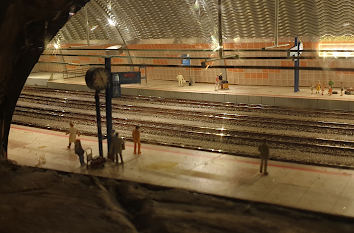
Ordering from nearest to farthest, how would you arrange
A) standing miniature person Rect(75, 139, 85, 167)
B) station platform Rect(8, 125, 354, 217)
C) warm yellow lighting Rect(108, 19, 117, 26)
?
station platform Rect(8, 125, 354, 217)
standing miniature person Rect(75, 139, 85, 167)
warm yellow lighting Rect(108, 19, 117, 26)

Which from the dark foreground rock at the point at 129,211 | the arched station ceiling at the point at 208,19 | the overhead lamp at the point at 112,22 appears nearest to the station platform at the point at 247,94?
the arched station ceiling at the point at 208,19

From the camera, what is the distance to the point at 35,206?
34.0ft

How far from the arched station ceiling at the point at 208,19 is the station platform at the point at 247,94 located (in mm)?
2959

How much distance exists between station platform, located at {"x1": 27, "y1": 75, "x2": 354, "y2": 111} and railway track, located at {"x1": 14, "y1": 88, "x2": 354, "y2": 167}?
3.36 feet

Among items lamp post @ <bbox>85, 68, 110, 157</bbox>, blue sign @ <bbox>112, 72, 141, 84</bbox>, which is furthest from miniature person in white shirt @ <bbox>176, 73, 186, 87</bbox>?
lamp post @ <bbox>85, 68, 110, 157</bbox>

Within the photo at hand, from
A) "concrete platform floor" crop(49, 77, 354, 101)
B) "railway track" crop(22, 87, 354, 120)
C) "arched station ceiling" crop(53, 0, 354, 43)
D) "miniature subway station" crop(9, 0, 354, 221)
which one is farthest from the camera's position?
"arched station ceiling" crop(53, 0, 354, 43)

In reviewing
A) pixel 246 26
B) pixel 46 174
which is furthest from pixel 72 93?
pixel 46 174

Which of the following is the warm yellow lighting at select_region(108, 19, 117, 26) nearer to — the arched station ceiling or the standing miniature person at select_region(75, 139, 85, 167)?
the arched station ceiling

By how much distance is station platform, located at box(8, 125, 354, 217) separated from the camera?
10859mm

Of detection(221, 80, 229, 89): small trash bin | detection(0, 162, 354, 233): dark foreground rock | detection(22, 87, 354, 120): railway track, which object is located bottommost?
detection(0, 162, 354, 233): dark foreground rock

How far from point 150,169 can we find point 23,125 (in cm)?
929

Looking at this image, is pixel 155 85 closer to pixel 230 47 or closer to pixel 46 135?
pixel 230 47

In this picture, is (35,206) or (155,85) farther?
(155,85)

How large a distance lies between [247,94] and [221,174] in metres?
11.7
